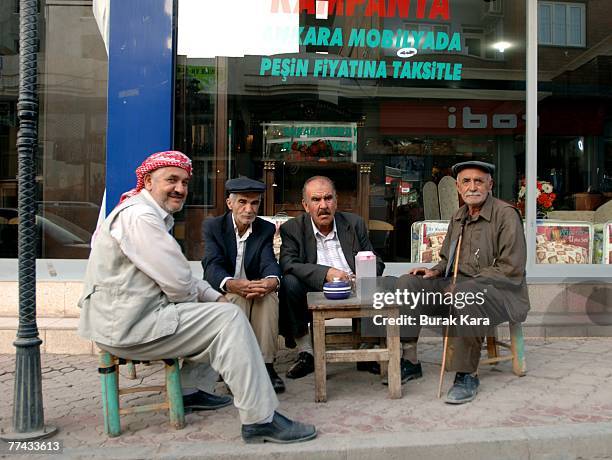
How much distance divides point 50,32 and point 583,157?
628 centimetres

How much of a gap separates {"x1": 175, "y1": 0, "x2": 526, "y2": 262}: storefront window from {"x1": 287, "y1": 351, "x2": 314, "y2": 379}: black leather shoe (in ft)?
6.53

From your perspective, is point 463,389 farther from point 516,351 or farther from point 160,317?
point 160,317

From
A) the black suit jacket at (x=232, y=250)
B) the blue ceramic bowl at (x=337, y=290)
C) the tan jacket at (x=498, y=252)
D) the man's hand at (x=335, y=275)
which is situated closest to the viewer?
the blue ceramic bowl at (x=337, y=290)

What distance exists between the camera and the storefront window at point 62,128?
5.76 meters

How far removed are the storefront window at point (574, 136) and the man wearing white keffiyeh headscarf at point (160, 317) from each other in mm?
3864

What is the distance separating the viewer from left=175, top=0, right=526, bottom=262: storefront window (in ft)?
20.4

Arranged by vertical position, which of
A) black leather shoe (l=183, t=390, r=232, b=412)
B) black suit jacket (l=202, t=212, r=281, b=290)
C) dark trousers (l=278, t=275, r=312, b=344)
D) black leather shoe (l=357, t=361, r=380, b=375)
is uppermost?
black suit jacket (l=202, t=212, r=281, b=290)

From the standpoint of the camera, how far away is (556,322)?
5430mm

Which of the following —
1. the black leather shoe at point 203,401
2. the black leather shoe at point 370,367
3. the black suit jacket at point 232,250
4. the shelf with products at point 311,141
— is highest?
the shelf with products at point 311,141

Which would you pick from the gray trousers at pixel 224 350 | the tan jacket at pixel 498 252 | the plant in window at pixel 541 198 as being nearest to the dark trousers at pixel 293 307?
the gray trousers at pixel 224 350

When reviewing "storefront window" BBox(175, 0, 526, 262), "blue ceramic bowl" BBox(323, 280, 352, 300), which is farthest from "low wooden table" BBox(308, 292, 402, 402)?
"storefront window" BBox(175, 0, 526, 262)

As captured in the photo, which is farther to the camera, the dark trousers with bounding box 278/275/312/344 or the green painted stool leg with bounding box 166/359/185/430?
the dark trousers with bounding box 278/275/312/344

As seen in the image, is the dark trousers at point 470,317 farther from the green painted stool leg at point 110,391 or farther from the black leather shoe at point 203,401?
the green painted stool leg at point 110,391

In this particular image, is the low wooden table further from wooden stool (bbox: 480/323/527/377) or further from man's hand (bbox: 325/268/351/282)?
wooden stool (bbox: 480/323/527/377)
